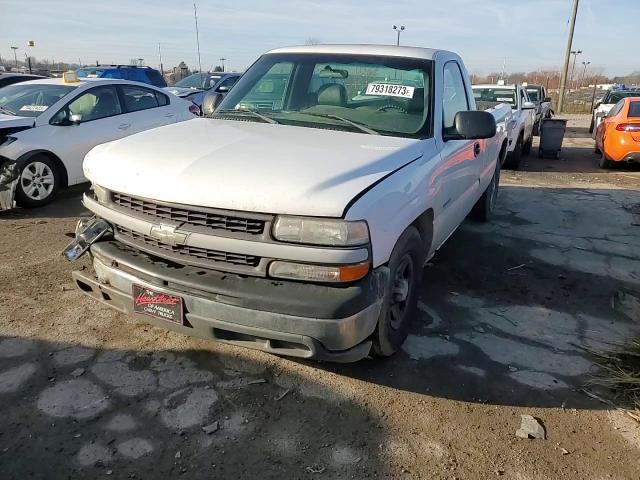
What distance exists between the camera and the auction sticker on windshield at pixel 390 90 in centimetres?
374

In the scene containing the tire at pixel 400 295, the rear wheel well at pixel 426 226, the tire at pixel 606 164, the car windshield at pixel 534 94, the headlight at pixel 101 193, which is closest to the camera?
the tire at pixel 400 295

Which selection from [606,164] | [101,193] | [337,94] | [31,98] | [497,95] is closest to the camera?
[101,193]

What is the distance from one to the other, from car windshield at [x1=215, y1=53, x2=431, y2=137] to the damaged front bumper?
3.37 m

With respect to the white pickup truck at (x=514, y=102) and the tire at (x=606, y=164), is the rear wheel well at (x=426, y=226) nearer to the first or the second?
the white pickup truck at (x=514, y=102)

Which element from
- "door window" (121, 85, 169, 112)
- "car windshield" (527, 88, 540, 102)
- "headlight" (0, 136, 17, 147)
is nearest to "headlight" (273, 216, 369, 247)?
"headlight" (0, 136, 17, 147)

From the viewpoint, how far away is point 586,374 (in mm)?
3303

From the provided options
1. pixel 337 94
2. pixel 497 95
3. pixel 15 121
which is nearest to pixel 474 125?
pixel 337 94

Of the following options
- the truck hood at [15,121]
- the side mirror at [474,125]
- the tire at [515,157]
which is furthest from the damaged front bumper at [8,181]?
the tire at [515,157]

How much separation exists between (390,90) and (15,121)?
16.5 ft

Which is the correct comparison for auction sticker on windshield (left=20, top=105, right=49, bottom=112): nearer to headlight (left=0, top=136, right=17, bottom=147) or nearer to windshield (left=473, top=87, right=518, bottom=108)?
headlight (left=0, top=136, right=17, bottom=147)

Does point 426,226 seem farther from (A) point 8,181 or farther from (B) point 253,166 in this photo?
(A) point 8,181

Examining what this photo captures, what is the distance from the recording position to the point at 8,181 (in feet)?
20.2

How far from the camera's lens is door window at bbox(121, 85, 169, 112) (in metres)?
7.73

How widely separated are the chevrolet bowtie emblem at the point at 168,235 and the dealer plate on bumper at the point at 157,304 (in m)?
0.27
